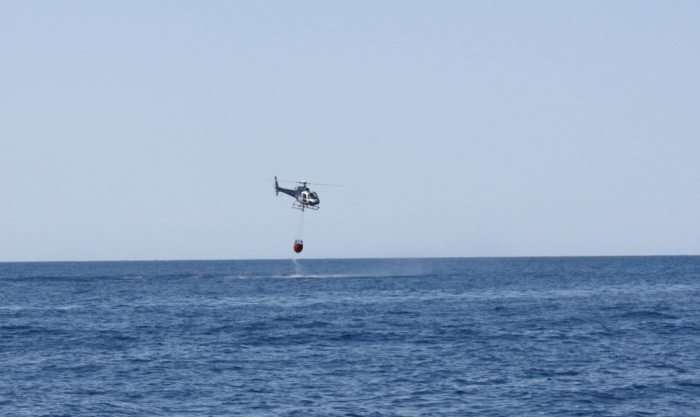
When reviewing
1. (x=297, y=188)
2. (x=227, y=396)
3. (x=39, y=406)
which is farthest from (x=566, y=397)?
(x=297, y=188)

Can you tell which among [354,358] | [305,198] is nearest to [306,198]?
[305,198]

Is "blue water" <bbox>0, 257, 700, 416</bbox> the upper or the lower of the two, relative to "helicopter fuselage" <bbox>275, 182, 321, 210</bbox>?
lower

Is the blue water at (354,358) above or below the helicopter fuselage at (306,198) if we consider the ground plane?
below

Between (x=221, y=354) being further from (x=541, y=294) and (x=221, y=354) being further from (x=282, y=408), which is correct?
(x=541, y=294)

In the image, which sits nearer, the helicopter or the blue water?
the blue water

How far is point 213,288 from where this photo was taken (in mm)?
117250

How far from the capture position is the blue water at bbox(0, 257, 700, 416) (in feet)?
122

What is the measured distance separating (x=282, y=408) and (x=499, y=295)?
214ft

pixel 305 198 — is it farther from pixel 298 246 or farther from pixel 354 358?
pixel 354 358

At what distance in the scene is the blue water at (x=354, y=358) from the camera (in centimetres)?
3725

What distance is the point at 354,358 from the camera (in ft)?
160

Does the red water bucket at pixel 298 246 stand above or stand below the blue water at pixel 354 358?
above

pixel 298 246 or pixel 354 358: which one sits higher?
pixel 298 246

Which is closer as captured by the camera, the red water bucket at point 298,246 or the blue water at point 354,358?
the blue water at point 354,358
